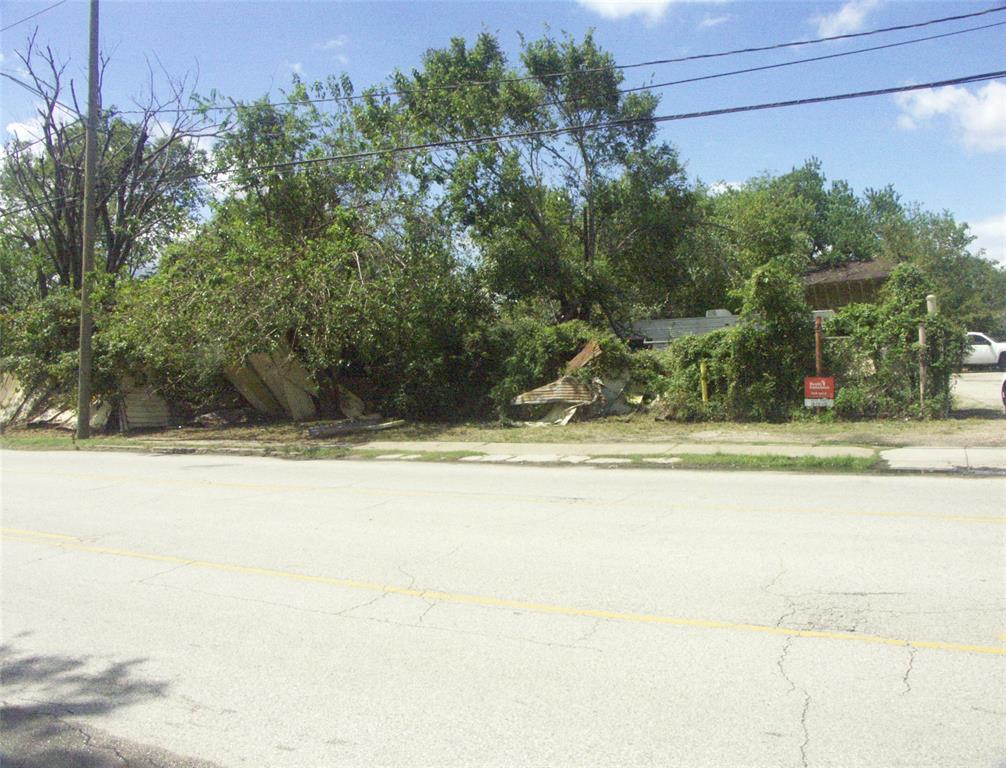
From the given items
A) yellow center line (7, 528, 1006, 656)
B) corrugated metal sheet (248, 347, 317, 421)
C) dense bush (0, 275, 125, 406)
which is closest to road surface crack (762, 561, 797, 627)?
yellow center line (7, 528, 1006, 656)

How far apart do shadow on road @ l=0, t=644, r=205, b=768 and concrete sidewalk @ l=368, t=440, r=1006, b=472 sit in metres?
9.95

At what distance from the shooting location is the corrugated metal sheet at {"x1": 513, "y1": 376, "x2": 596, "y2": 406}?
19969mm

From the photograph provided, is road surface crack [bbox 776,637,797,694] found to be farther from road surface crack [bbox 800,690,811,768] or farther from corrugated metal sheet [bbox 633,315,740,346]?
corrugated metal sheet [bbox 633,315,740,346]

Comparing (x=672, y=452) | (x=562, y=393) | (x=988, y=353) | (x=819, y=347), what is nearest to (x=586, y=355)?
(x=562, y=393)

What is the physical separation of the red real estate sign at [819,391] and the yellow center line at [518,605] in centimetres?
1263

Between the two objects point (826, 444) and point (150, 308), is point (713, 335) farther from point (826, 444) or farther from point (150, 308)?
point (150, 308)

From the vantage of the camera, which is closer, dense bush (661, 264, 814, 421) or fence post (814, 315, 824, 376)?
fence post (814, 315, 824, 376)

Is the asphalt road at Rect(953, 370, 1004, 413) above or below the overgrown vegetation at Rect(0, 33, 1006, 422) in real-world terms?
below

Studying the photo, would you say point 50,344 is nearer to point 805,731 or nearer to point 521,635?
point 521,635

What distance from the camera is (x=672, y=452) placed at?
14.5 m

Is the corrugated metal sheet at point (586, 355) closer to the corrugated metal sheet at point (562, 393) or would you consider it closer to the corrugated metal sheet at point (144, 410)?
the corrugated metal sheet at point (562, 393)

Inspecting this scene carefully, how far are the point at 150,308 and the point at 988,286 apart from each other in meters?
46.6

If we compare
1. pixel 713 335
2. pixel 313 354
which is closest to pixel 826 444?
pixel 713 335

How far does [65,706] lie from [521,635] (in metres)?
2.74
